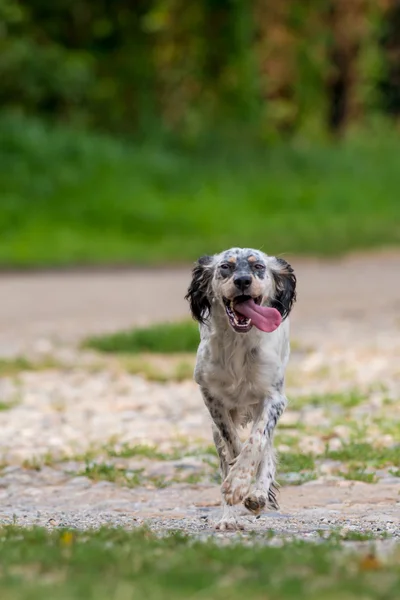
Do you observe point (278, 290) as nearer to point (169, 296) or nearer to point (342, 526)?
point (342, 526)

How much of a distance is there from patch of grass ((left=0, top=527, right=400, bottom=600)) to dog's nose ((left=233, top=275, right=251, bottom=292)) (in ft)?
6.25

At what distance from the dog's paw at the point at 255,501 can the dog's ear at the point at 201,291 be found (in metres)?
1.11

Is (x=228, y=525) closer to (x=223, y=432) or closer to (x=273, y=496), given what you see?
(x=273, y=496)

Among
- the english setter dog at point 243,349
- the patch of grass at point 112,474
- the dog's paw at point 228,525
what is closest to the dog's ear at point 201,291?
the english setter dog at point 243,349

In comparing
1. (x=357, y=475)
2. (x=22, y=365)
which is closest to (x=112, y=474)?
(x=357, y=475)

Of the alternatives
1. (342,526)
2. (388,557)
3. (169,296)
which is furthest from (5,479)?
(169,296)

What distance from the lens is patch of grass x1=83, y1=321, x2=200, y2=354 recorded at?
1502 cm

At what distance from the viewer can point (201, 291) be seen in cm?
788

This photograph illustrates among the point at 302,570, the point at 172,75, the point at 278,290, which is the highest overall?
the point at 172,75

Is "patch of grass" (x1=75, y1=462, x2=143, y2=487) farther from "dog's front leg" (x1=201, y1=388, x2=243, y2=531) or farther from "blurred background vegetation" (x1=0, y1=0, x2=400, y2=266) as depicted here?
"blurred background vegetation" (x1=0, y1=0, x2=400, y2=266)

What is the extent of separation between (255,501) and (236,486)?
0.12 m

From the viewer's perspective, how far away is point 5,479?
924 centimetres

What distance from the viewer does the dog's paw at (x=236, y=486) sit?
7.20 metres

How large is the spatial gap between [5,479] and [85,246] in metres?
17.4
